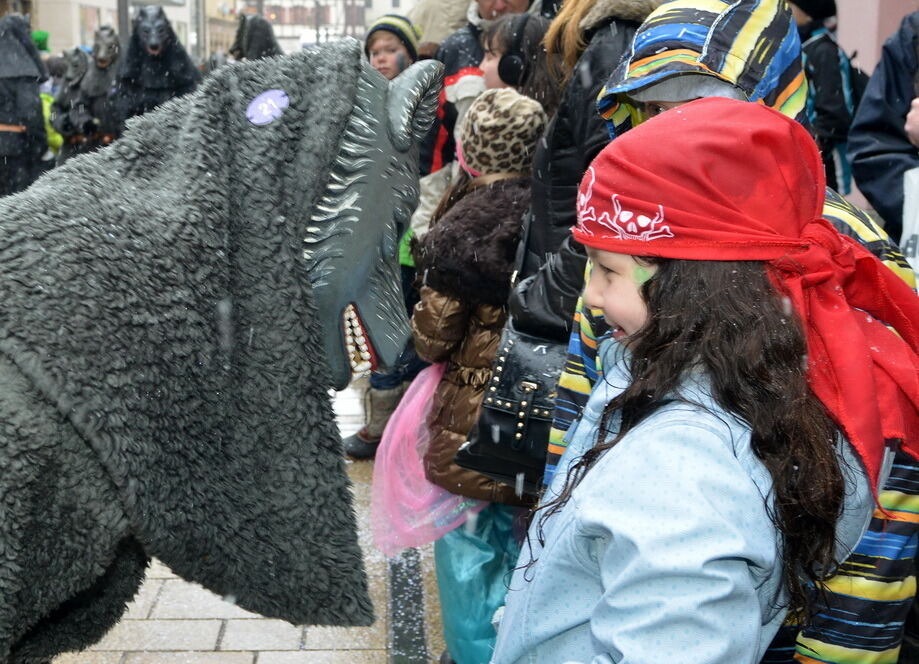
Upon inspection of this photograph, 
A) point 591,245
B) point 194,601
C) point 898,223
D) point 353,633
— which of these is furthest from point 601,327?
point 194,601

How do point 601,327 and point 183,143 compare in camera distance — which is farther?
point 601,327

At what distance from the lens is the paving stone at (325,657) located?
351 centimetres

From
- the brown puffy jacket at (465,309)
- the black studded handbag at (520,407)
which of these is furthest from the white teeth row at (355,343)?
the brown puffy jacket at (465,309)

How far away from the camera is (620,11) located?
9.36ft

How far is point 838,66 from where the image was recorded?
462 centimetres

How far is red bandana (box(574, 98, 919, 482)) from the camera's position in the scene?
4.69ft

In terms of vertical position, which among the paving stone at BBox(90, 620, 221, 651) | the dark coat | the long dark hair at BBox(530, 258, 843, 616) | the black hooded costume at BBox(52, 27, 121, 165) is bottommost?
the black hooded costume at BBox(52, 27, 121, 165)

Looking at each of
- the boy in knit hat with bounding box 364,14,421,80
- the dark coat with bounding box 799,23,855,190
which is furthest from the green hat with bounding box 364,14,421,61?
the dark coat with bounding box 799,23,855,190

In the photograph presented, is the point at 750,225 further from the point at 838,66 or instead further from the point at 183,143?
the point at 838,66

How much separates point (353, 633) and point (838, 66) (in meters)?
3.15

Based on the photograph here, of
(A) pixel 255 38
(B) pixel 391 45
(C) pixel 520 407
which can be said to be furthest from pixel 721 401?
(A) pixel 255 38

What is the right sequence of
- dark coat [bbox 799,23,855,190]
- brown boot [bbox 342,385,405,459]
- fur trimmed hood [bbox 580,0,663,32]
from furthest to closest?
brown boot [bbox 342,385,405,459] < dark coat [bbox 799,23,855,190] < fur trimmed hood [bbox 580,0,663,32]

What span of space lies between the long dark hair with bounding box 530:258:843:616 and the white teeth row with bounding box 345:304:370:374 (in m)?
0.40

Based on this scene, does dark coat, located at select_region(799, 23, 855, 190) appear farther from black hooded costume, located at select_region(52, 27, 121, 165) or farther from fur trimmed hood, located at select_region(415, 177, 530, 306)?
black hooded costume, located at select_region(52, 27, 121, 165)
